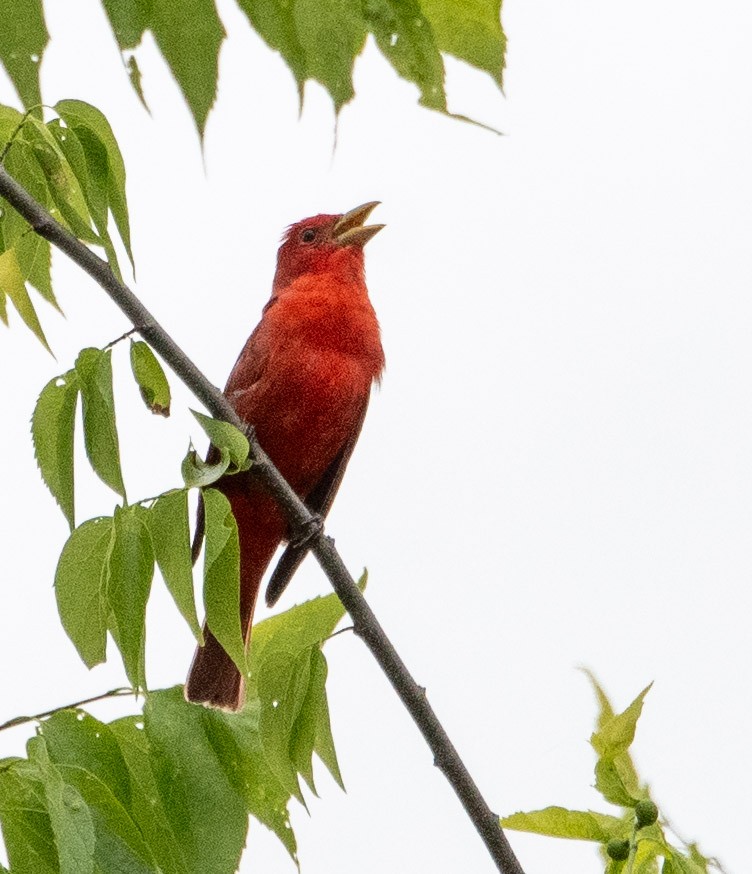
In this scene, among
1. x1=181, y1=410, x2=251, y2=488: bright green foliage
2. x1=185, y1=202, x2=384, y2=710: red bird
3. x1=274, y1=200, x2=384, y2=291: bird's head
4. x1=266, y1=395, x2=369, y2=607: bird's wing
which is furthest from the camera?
x1=274, y1=200, x2=384, y2=291: bird's head

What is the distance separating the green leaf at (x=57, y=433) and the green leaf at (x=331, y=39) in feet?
2.47

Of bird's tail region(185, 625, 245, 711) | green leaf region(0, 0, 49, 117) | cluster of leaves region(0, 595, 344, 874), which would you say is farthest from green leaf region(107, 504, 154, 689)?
bird's tail region(185, 625, 245, 711)

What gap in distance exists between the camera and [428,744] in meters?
2.55

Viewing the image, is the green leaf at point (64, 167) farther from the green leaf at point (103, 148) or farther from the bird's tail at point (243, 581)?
the bird's tail at point (243, 581)

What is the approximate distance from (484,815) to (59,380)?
3.59 ft

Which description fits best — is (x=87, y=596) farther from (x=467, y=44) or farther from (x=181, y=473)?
(x=467, y=44)

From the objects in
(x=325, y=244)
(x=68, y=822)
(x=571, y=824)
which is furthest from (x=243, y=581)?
(x=68, y=822)

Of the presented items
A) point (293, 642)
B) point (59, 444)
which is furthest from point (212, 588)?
point (293, 642)

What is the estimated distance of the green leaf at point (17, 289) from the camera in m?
2.20

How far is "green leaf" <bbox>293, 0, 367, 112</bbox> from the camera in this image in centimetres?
157

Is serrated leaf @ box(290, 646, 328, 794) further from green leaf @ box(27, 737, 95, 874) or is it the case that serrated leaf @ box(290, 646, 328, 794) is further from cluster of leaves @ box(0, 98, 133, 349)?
cluster of leaves @ box(0, 98, 133, 349)

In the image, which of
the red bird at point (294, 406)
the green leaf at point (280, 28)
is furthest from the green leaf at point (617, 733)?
the red bird at point (294, 406)

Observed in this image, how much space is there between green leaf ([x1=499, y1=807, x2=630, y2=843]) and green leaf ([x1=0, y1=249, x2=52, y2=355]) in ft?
3.86

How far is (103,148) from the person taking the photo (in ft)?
6.82
